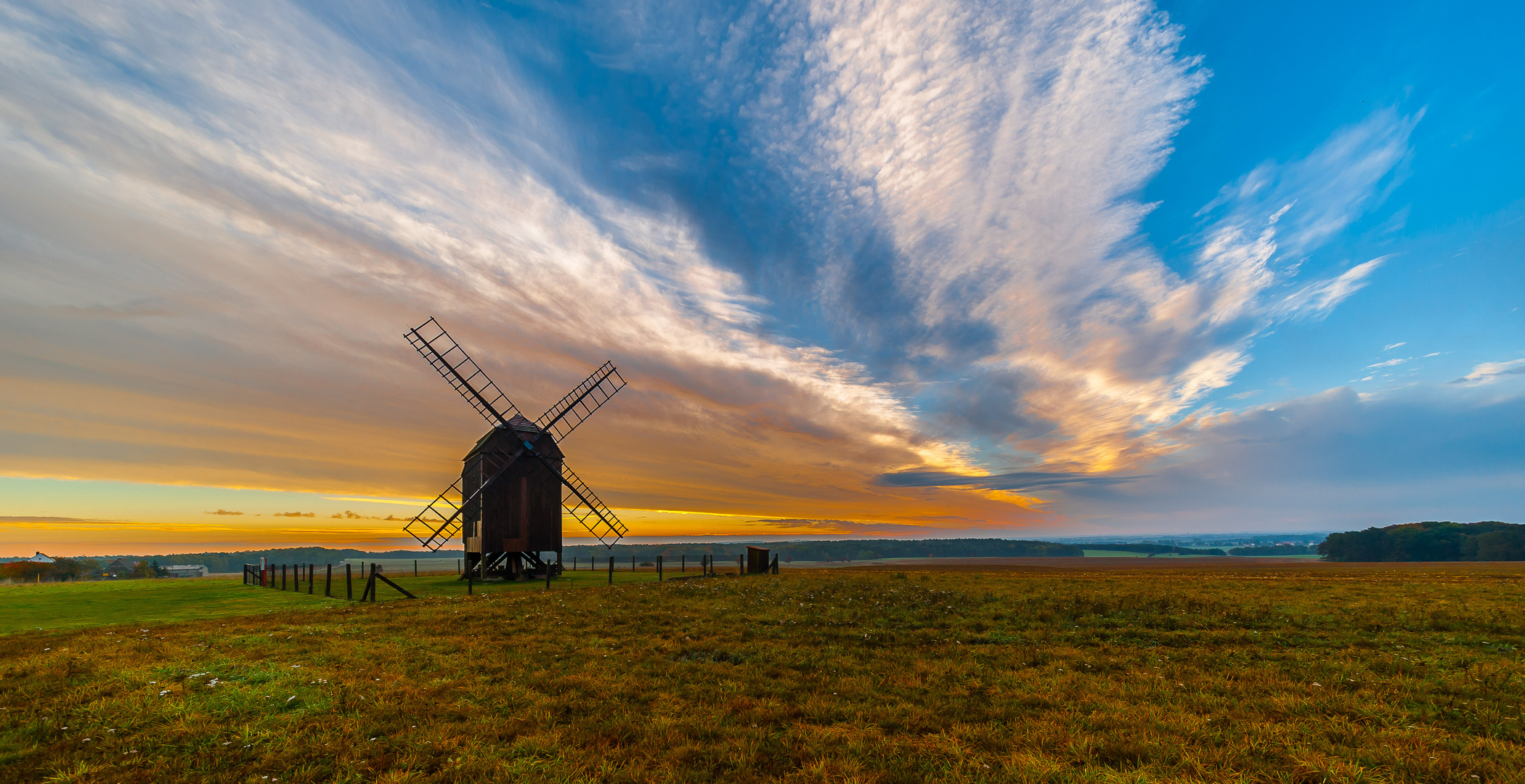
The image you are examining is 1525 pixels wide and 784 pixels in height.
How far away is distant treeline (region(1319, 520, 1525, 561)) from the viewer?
11044cm

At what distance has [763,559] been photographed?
1832 inches

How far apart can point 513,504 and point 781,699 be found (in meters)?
37.7

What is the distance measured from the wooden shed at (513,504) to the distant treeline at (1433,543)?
17379cm

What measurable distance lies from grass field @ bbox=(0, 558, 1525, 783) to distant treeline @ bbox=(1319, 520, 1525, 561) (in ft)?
517

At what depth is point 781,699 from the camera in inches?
379

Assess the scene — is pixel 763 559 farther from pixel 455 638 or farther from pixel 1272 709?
pixel 1272 709

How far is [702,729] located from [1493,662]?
16.8 m

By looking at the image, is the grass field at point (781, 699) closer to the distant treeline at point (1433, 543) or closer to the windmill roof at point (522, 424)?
the windmill roof at point (522, 424)

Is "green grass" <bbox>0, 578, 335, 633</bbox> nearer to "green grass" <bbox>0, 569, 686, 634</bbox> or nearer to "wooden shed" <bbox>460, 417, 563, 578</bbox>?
"green grass" <bbox>0, 569, 686, 634</bbox>

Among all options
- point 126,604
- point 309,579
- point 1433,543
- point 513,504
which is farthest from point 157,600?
point 1433,543

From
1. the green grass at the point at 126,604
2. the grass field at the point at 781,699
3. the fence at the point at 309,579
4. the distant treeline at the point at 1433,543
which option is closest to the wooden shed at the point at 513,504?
the fence at the point at 309,579

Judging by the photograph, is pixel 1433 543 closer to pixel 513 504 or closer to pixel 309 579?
pixel 513 504

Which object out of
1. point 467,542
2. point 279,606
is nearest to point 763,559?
point 467,542

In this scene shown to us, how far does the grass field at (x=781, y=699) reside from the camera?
689cm
